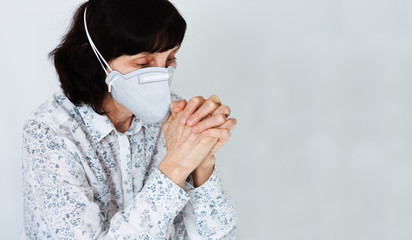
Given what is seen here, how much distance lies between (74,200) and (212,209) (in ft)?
1.29

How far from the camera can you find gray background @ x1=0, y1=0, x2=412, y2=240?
2.02 m

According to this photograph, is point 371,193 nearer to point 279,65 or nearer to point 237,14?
point 279,65

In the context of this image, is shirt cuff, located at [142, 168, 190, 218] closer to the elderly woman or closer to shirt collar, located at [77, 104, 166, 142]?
the elderly woman

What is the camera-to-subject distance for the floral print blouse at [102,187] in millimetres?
1263

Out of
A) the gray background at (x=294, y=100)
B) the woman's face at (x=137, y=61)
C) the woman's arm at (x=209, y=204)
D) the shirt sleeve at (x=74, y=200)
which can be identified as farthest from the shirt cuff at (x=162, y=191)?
the gray background at (x=294, y=100)

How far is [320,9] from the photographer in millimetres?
2121

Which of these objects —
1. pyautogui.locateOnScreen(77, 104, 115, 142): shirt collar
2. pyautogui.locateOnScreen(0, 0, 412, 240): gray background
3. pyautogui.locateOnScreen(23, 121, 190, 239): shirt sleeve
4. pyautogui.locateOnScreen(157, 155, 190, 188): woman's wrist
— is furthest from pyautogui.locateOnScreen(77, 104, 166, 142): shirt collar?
pyautogui.locateOnScreen(0, 0, 412, 240): gray background

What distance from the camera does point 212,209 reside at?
4.88 feet

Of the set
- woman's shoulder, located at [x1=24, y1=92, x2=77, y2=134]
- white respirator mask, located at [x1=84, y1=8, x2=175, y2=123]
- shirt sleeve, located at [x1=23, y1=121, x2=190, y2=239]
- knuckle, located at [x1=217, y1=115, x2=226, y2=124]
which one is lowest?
shirt sleeve, located at [x1=23, y1=121, x2=190, y2=239]

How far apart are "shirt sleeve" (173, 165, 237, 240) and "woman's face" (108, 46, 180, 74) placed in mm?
336

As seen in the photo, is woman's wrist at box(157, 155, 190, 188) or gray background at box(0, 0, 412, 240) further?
gray background at box(0, 0, 412, 240)

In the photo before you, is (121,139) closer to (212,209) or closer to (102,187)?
(102,187)

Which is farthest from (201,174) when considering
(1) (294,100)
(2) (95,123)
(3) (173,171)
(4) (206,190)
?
(1) (294,100)

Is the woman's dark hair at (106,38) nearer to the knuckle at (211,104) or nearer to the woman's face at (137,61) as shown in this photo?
the woman's face at (137,61)
